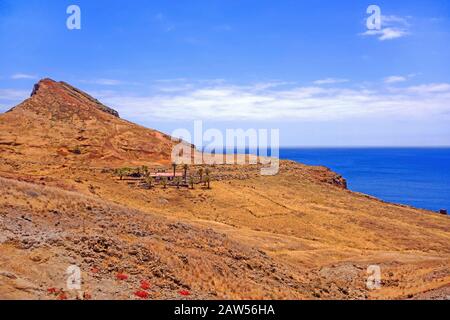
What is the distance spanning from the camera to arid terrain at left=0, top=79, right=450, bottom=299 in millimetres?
17312

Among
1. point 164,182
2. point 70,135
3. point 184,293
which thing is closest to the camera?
point 184,293

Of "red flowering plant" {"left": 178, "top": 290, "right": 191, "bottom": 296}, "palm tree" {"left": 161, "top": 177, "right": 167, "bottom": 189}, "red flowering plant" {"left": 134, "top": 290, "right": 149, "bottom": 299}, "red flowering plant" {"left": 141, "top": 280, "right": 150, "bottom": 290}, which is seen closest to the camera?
"red flowering plant" {"left": 134, "top": 290, "right": 149, "bottom": 299}

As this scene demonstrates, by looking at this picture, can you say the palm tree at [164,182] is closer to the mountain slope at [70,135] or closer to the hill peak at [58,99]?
the mountain slope at [70,135]

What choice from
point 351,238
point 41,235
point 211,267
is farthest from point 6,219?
point 351,238

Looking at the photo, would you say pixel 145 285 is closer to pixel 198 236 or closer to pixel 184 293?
pixel 184 293

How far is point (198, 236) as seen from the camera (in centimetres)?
2630

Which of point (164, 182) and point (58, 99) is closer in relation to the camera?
point (164, 182)

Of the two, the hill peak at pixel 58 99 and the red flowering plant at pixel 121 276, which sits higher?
the hill peak at pixel 58 99

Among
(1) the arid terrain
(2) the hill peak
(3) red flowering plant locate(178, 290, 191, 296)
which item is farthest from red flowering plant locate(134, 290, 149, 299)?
(2) the hill peak

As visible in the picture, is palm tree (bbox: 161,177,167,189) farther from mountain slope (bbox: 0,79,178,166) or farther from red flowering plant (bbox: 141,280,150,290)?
red flowering plant (bbox: 141,280,150,290)

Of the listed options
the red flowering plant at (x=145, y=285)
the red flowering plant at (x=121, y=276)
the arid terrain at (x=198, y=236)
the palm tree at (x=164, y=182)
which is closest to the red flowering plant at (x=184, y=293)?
the arid terrain at (x=198, y=236)

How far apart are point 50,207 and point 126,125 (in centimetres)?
6699

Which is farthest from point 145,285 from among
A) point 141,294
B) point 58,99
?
point 58,99

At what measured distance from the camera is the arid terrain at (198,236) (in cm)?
1731
